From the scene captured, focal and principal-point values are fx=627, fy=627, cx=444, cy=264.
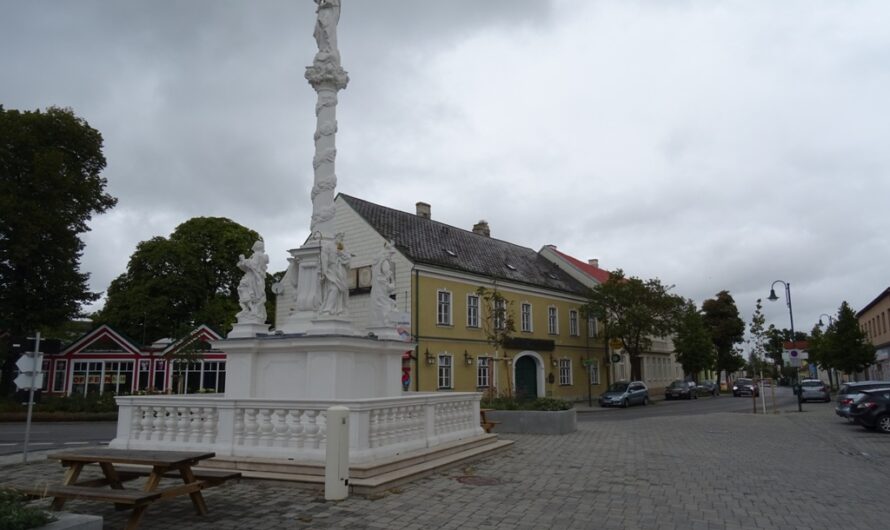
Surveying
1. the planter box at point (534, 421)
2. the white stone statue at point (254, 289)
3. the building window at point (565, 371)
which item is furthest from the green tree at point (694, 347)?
the white stone statue at point (254, 289)

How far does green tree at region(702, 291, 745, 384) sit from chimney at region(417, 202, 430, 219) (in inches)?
1683

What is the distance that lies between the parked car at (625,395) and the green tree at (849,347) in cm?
1475

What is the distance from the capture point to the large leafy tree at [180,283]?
41.3 metres

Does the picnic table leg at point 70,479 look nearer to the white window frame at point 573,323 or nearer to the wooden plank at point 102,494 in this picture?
the wooden plank at point 102,494

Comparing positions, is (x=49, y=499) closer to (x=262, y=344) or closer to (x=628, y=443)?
(x=262, y=344)

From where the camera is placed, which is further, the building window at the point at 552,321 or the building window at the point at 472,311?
the building window at the point at 552,321

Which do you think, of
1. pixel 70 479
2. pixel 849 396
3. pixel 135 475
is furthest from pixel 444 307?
pixel 70 479

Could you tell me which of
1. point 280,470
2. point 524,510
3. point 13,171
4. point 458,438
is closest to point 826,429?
point 458,438

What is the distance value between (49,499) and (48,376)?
A: 31700mm

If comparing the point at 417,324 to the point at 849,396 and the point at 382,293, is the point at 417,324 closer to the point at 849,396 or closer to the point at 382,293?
the point at 382,293

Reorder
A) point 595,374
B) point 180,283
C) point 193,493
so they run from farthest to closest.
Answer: point 595,374 → point 180,283 → point 193,493

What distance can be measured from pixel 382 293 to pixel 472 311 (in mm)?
21148

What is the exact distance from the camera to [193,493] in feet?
22.5

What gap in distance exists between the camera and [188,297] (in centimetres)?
4250
